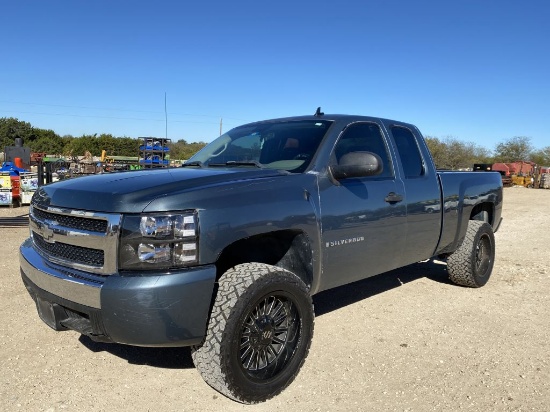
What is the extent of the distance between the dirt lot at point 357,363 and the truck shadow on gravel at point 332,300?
2 cm

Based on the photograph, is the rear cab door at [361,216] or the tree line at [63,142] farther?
the tree line at [63,142]

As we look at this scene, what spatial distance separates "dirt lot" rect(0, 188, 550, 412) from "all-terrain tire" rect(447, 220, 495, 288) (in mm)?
265

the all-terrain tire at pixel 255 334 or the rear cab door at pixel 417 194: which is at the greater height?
the rear cab door at pixel 417 194

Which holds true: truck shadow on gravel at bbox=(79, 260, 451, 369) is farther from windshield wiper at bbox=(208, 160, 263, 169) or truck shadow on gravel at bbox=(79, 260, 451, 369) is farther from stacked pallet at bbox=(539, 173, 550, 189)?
stacked pallet at bbox=(539, 173, 550, 189)

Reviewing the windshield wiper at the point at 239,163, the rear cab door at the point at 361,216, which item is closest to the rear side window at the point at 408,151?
the rear cab door at the point at 361,216

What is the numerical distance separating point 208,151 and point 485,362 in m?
3.04

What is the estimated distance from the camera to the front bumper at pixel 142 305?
8.06 ft

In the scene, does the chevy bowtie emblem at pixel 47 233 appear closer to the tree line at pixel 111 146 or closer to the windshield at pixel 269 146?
the windshield at pixel 269 146

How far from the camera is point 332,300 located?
16.5ft

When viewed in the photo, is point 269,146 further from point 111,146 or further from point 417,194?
point 111,146

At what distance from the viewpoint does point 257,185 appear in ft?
9.73

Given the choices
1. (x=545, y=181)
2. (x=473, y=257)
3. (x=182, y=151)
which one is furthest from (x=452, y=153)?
(x=473, y=257)

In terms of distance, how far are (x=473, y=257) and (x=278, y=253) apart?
122 inches

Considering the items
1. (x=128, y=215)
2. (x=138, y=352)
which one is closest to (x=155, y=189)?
(x=128, y=215)
